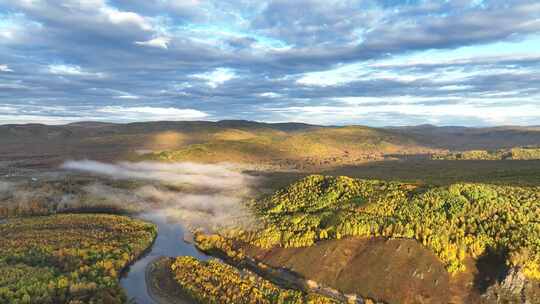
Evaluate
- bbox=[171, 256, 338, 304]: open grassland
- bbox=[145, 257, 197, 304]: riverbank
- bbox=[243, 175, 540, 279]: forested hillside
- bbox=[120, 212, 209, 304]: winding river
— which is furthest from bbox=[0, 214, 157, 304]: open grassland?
bbox=[243, 175, 540, 279]: forested hillside

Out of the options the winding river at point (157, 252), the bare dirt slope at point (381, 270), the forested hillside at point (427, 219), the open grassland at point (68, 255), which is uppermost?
the forested hillside at point (427, 219)

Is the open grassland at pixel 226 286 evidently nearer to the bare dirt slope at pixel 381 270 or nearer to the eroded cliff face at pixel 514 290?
the bare dirt slope at pixel 381 270

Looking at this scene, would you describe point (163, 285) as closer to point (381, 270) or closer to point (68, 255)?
point (68, 255)

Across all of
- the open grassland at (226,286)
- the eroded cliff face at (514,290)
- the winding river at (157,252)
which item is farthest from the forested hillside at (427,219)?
the winding river at (157,252)

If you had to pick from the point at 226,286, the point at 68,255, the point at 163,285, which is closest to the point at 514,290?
the point at 226,286

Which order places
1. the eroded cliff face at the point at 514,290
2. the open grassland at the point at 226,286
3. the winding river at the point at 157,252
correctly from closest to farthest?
the eroded cliff face at the point at 514,290, the open grassland at the point at 226,286, the winding river at the point at 157,252

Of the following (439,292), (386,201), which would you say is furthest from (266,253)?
(439,292)

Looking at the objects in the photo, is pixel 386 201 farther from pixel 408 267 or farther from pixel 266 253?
pixel 266 253

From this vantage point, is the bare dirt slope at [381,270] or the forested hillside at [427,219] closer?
the bare dirt slope at [381,270]
